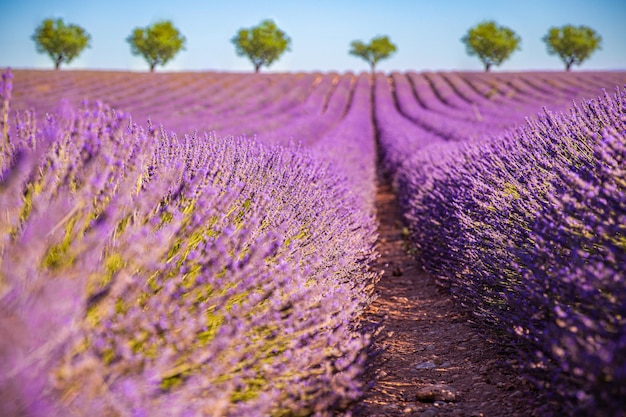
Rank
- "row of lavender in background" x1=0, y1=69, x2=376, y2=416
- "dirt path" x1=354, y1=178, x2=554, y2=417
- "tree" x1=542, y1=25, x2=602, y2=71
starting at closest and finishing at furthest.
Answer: "row of lavender in background" x1=0, y1=69, x2=376, y2=416 < "dirt path" x1=354, y1=178, x2=554, y2=417 < "tree" x1=542, y1=25, x2=602, y2=71

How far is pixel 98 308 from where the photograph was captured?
5.20ft

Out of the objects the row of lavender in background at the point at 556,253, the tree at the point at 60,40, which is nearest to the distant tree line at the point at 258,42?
the tree at the point at 60,40

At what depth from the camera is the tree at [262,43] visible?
4934cm

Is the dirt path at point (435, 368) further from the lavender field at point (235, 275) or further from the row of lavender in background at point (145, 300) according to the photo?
the row of lavender in background at point (145, 300)

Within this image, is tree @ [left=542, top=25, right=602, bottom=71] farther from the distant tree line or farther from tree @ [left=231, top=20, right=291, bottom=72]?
tree @ [left=231, top=20, right=291, bottom=72]

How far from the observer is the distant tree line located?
4550 cm

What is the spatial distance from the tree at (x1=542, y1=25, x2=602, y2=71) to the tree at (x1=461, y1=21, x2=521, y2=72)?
9.91 feet

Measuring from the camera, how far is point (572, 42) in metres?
45.2

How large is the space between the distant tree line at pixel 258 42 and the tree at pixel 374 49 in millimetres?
8486

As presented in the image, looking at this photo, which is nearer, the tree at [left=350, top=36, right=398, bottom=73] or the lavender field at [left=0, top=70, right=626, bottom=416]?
the lavender field at [left=0, top=70, right=626, bottom=416]

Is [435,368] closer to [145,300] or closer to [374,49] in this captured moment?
[145,300]

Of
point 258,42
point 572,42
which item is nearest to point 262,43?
point 258,42

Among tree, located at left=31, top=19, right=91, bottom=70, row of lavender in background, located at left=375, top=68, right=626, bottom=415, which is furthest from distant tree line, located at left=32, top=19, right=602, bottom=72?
row of lavender in background, located at left=375, top=68, right=626, bottom=415

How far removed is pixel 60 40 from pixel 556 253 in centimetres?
5066
